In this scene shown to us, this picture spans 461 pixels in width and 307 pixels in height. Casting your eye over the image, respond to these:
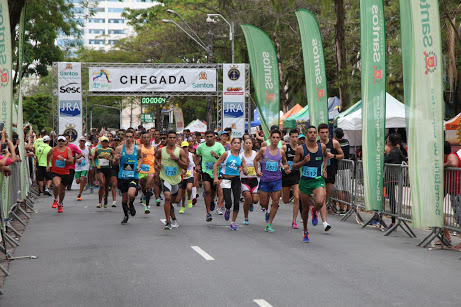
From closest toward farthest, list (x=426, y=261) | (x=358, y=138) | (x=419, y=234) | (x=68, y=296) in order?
(x=68, y=296), (x=426, y=261), (x=419, y=234), (x=358, y=138)

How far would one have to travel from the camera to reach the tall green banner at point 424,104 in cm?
1070

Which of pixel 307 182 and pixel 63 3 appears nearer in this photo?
pixel 307 182

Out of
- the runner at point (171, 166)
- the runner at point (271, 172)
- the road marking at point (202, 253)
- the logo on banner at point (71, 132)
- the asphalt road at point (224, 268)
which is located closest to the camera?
the asphalt road at point (224, 268)

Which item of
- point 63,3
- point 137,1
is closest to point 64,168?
point 63,3

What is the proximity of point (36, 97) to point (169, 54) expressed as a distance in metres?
13.8

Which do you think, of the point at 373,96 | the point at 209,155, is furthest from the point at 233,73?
the point at 373,96

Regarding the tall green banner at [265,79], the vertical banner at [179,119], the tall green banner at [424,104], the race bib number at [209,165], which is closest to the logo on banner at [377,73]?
the tall green banner at [424,104]

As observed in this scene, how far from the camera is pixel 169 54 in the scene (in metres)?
47.9

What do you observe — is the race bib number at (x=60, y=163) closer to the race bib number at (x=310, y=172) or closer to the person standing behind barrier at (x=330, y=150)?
the person standing behind barrier at (x=330, y=150)

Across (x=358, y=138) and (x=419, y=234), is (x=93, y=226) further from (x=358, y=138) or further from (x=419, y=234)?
(x=358, y=138)

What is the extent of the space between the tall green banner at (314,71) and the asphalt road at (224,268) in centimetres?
381

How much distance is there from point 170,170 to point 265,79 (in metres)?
9.01

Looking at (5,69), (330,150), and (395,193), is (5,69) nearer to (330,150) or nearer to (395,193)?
(330,150)

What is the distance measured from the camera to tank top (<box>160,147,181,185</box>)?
13484 mm
